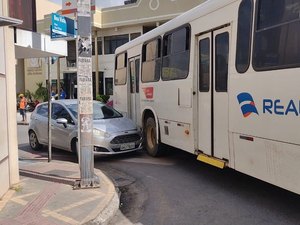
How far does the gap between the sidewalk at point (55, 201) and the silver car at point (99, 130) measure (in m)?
1.65

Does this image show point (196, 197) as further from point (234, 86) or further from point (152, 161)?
point (152, 161)

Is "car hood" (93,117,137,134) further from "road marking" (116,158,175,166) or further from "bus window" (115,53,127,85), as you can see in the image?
"bus window" (115,53,127,85)

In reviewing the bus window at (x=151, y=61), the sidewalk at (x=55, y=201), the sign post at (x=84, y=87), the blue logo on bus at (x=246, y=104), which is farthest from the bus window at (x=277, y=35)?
the bus window at (x=151, y=61)

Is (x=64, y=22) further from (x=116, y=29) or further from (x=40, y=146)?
(x=116, y=29)

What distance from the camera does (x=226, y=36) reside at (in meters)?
6.25

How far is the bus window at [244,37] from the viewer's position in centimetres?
555

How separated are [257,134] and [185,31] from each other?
3167mm

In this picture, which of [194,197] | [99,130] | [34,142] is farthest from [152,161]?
[34,142]

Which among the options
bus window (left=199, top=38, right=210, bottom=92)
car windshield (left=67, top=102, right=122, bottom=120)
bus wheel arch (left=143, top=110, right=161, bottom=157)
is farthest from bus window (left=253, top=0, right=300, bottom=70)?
car windshield (left=67, top=102, right=122, bottom=120)

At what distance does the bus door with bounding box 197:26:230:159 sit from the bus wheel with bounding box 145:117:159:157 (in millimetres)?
2646

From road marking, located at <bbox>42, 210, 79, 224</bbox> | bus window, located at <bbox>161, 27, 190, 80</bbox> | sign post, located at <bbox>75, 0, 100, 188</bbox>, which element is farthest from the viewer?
bus window, located at <bbox>161, 27, 190, 80</bbox>

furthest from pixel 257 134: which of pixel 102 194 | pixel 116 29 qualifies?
pixel 116 29

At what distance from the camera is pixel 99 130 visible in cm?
958

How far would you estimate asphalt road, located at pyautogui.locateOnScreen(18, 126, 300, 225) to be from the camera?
539 centimetres
